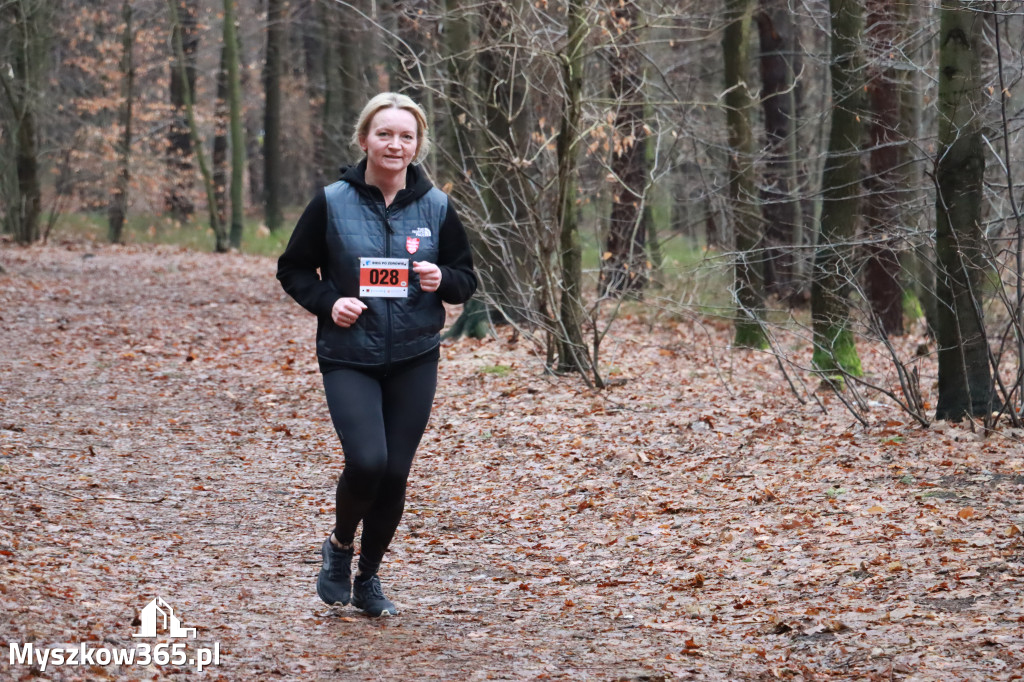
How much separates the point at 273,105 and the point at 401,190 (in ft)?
89.6

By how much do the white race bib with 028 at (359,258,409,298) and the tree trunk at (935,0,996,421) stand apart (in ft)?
15.7

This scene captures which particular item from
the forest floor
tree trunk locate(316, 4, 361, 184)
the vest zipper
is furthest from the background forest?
the vest zipper

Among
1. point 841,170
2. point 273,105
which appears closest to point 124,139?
point 273,105

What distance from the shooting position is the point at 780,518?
665 centimetres

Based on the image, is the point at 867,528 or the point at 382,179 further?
the point at 867,528

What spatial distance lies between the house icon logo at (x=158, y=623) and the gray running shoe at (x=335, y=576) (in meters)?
0.62

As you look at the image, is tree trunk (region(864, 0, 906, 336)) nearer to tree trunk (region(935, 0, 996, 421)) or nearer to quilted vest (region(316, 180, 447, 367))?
tree trunk (region(935, 0, 996, 421))

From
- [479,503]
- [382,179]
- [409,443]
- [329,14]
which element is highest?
[329,14]

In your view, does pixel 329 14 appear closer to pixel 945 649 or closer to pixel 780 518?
pixel 780 518

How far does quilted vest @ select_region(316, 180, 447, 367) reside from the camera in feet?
15.1

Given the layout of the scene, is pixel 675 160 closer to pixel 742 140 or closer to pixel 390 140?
pixel 742 140

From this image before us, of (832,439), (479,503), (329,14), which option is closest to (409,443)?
(479,503)

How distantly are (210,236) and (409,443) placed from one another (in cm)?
2838

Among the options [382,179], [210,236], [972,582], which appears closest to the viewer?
[382,179]
